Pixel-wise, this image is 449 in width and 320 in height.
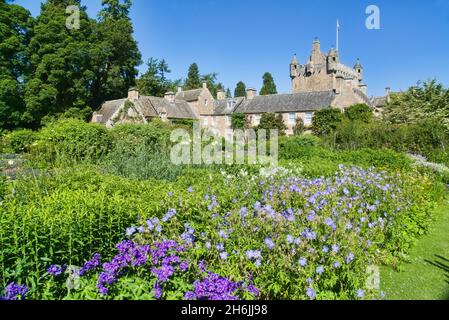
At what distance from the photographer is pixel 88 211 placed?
401cm

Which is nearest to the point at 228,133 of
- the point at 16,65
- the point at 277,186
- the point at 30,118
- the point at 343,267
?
the point at 30,118

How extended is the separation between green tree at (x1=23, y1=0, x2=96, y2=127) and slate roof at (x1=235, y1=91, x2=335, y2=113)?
17.6 meters

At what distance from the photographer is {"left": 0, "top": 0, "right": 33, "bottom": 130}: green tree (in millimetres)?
31453

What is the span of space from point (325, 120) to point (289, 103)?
5494 mm

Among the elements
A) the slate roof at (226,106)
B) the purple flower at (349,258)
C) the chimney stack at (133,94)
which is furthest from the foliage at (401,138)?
the chimney stack at (133,94)

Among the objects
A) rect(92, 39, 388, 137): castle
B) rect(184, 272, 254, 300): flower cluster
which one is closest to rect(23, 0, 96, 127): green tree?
rect(92, 39, 388, 137): castle

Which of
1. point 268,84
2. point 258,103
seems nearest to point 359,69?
point 268,84

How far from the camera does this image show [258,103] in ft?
127

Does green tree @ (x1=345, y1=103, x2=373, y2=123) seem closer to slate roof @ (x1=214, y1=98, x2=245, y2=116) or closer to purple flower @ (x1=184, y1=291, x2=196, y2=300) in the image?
slate roof @ (x1=214, y1=98, x2=245, y2=116)

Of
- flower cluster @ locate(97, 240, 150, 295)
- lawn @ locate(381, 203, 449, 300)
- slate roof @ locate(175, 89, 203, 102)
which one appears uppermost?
slate roof @ locate(175, 89, 203, 102)

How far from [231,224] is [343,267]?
141 cm

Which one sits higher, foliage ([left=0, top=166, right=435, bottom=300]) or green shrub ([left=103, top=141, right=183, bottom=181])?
green shrub ([left=103, top=141, right=183, bottom=181])

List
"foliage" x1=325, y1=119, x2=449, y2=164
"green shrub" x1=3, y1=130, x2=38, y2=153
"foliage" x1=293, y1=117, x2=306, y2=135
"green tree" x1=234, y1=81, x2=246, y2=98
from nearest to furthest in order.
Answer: "foliage" x1=325, y1=119, x2=449, y2=164 < "green shrub" x1=3, y1=130, x2=38, y2=153 < "foliage" x1=293, y1=117, x2=306, y2=135 < "green tree" x1=234, y1=81, x2=246, y2=98

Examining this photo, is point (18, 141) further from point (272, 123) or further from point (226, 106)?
point (226, 106)
